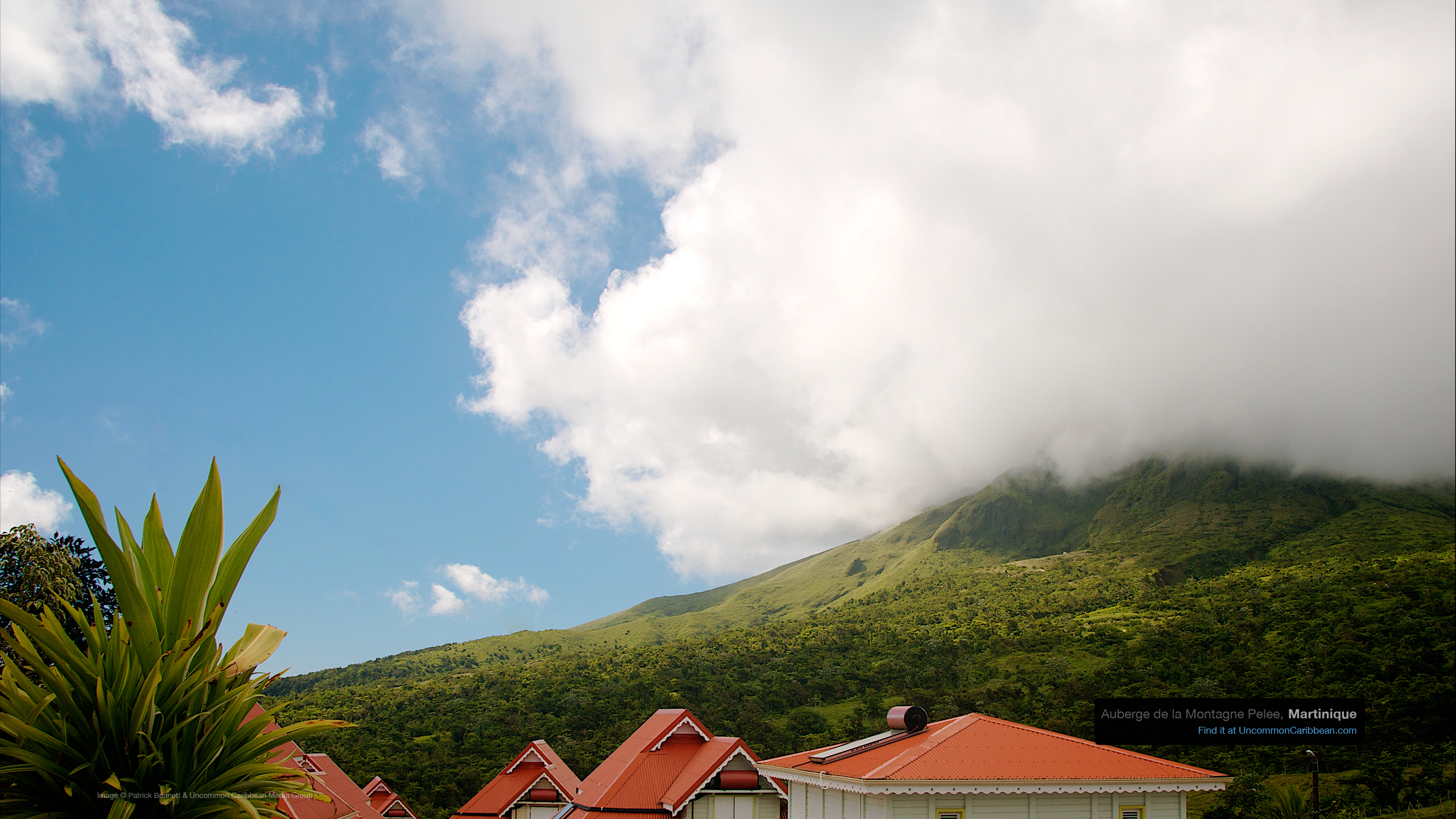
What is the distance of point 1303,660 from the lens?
203ft

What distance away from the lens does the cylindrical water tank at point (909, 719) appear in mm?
21328

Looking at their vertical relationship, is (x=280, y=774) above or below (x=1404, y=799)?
above

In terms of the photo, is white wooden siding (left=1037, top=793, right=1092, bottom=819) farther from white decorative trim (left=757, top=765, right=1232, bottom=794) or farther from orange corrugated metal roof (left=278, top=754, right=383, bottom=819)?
orange corrugated metal roof (left=278, top=754, right=383, bottom=819)

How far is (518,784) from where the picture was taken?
37.6 m

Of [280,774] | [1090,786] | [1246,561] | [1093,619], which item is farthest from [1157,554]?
[280,774]

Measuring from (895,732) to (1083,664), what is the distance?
5712 cm

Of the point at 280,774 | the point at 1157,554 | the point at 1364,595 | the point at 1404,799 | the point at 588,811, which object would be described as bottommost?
the point at 1404,799

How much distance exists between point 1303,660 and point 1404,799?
20.7 m

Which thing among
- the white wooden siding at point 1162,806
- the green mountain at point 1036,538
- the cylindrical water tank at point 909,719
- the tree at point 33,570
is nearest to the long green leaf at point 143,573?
the tree at point 33,570

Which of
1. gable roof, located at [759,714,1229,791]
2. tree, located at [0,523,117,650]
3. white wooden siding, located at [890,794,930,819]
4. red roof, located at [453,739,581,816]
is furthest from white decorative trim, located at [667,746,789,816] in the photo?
tree, located at [0,523,117,650]

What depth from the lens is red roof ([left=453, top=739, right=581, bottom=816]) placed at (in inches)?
1462

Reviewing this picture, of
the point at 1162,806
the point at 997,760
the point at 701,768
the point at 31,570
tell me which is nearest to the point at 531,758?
the point at 701,768

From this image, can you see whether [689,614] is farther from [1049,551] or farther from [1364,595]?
[1364,595]

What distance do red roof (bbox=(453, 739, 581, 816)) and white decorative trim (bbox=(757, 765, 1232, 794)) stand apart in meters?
23.4
